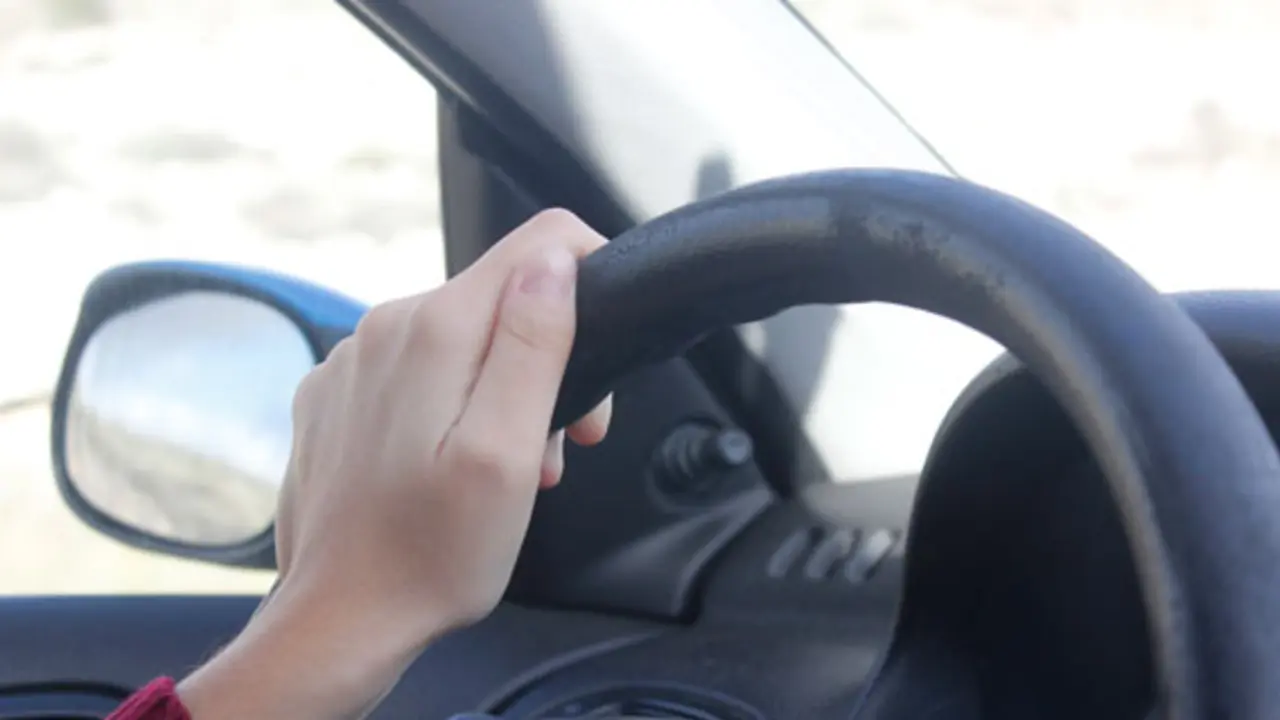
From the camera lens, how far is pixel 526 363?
2.54 ft

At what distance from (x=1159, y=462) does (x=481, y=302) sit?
34cm

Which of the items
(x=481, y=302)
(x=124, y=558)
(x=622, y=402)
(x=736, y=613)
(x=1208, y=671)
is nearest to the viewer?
(x=1208, y=671)

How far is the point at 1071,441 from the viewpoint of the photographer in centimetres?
93

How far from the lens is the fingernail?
78cm

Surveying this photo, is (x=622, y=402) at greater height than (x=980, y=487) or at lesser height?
greater

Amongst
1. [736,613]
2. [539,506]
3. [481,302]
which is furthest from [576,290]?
[539,506]

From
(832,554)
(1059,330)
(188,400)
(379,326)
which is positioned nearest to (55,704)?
(188,400)

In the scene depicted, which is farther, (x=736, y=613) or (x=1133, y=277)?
(x=736, y=613)

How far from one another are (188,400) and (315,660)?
2.49ft

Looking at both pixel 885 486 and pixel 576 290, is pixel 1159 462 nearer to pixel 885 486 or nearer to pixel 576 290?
pixel 576 290

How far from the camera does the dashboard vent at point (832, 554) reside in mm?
1274

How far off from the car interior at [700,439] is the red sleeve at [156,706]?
27 centimetres

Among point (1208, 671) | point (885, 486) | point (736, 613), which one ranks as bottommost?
point (1208, 671)

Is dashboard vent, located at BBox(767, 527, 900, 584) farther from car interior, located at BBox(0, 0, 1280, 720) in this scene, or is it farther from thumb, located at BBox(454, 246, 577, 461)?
thumb, located at BBox(454, 246, 577, 461)
